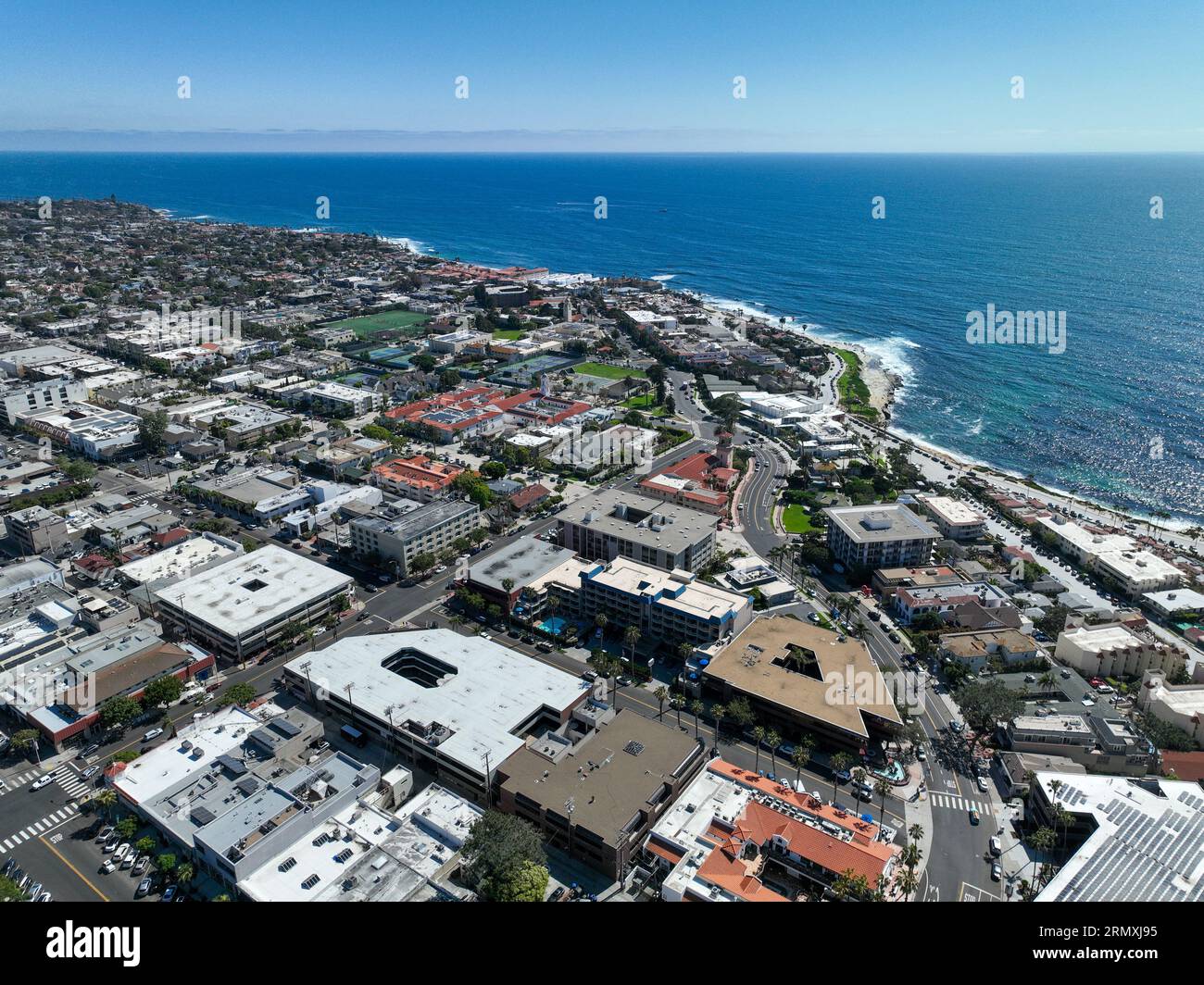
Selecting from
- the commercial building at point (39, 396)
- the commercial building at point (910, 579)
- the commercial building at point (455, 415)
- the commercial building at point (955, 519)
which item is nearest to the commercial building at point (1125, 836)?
the commercial building at point (910, 579)

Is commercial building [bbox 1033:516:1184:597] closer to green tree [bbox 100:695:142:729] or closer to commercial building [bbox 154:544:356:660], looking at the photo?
commercial building [bbox 154:544:356:660]

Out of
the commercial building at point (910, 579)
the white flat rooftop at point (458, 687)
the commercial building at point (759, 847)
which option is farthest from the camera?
the commercial building at point (910, 579)

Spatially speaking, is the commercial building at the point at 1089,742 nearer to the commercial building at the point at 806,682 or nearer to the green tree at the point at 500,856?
the commercial building at the point at 806,682

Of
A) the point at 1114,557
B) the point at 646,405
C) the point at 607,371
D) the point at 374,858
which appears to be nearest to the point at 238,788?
the point at 374,858

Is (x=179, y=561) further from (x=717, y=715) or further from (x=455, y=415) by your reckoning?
(x=717, y=715)

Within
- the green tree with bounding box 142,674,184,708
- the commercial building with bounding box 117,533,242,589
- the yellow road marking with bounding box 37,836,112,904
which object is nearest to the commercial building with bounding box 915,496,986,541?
the commercial building with bounding box 117,533,242,589

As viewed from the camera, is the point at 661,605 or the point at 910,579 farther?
the point at 910,579

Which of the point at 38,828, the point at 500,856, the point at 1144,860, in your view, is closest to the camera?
the point at 500,856
